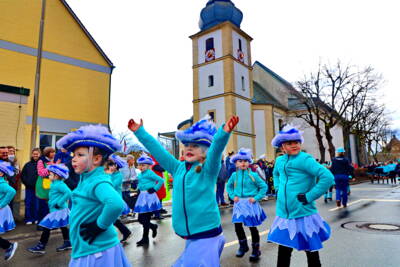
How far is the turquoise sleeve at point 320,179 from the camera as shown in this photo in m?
3.49

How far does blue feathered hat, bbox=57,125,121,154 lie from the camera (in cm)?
265

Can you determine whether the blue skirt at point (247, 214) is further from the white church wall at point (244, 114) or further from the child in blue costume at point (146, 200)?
the white church wall at point (244, 114)

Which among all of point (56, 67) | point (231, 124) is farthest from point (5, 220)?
point (56, 67)

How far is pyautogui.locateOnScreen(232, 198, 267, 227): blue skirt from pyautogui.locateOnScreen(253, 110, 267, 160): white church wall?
106ft

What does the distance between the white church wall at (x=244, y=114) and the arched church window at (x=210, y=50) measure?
6131 millimetres

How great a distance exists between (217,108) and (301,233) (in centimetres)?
3097

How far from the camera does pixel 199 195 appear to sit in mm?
2676

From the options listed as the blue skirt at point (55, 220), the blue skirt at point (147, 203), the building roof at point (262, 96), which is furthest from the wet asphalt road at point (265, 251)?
the building roof at point (262, 96)

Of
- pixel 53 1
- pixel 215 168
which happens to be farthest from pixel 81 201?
pixel 53 1

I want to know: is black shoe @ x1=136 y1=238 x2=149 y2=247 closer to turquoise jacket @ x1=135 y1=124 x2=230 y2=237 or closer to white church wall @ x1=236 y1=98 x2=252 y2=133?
turquoise jacket @ x1=135 y1=124 x2=230 y2=237

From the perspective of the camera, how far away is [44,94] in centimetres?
1481

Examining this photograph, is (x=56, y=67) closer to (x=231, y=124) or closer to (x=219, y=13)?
(x=231, y=124)

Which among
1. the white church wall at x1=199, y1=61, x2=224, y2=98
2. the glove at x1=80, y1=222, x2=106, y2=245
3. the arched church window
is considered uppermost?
the arched church window

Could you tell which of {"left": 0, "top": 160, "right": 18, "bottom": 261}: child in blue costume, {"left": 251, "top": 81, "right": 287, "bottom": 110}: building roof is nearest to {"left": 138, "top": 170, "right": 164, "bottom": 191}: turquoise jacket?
{"left": 0, "top": 160, "right": 18, "bottom": 261}: child in blue costume
